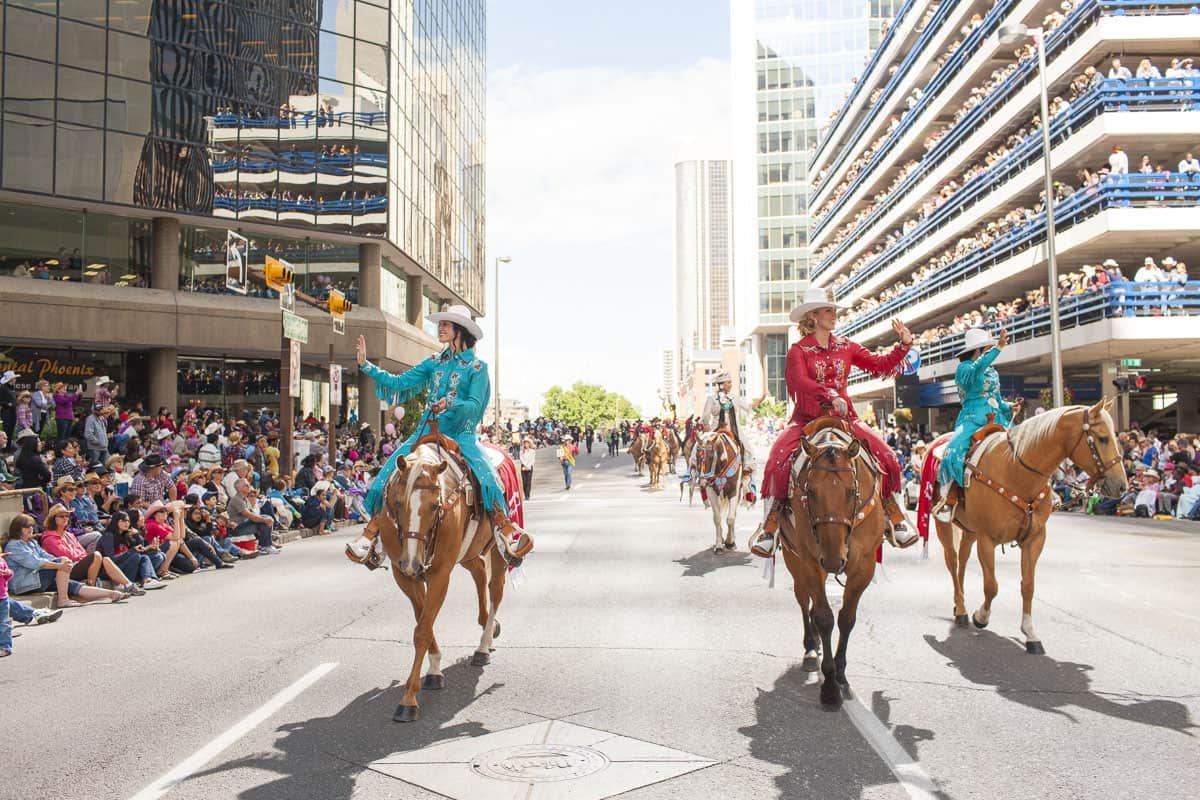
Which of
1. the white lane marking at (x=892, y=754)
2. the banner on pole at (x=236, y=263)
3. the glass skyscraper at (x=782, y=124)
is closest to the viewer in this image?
the white lane marking at (x=892, y=754)

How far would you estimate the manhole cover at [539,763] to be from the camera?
5070 millimetres

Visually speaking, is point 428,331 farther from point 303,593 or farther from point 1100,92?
point 303,593

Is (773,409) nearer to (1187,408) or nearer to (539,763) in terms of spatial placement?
(1187,408)

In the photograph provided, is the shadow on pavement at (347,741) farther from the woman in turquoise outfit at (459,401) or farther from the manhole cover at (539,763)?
the woman in turquoise outfit at (459,401)

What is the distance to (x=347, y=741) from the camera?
18.8 ft

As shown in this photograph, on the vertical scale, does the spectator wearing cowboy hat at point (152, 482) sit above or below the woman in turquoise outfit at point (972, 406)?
below

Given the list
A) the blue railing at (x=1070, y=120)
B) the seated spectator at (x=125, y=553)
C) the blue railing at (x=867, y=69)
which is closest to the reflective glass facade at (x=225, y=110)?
the seated spectator at (x=125, y=553)

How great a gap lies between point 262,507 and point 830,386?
1408cm

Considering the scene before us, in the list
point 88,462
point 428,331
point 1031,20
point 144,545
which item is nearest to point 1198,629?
point 144,545

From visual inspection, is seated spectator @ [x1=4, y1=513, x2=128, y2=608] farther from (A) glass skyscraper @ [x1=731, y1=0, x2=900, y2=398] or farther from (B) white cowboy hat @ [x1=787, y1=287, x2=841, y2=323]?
(A) glass skyscraper @ [x1=731, y1=0, x2=900, y2=398]

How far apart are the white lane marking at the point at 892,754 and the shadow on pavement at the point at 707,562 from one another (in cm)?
620

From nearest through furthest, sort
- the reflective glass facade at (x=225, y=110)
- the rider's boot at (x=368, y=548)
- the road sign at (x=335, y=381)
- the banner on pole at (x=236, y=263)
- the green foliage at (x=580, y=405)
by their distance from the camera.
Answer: the rider's boot at (x=368, y=548), the banner on pole at (x=236, y=263), the road sign at (x=335, y=381), the reflective glass facade at (x=225, y=110), the green foliage at (x=580, y=405)

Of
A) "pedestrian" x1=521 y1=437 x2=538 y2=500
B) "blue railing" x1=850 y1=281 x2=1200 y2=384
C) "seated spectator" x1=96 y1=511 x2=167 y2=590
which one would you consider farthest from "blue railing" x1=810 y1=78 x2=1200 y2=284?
"seated spectator" x1=96 y1=511 x2=167 y2=590

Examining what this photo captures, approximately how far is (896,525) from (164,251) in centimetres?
3706
